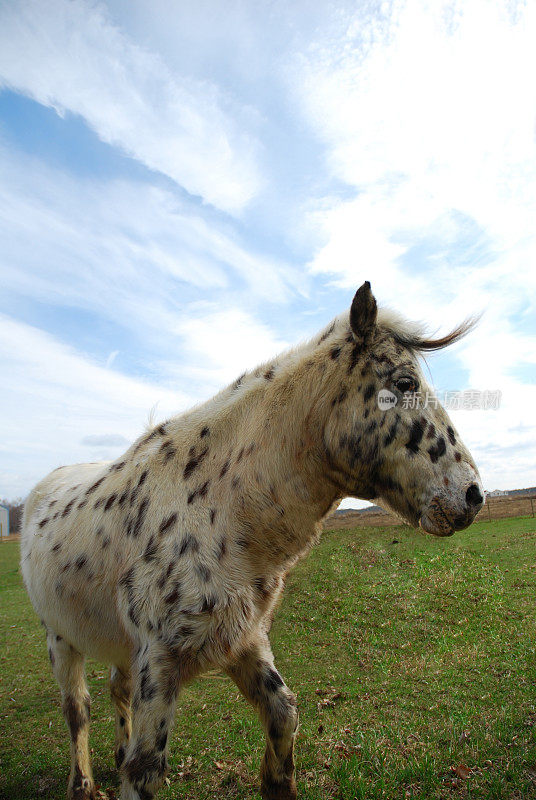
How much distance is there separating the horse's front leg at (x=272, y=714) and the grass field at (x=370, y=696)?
846mm

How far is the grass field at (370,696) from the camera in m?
4.34

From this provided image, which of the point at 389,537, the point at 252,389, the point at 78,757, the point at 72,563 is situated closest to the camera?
the point at 252,389

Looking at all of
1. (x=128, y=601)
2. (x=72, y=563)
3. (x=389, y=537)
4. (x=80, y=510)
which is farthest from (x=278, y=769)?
(x=389, y=537)

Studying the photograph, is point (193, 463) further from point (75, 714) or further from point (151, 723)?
point (75, 714)

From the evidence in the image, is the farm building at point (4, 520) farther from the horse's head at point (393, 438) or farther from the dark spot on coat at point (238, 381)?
the horse's head at point (393, 438)

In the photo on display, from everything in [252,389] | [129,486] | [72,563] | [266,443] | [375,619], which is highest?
[252,389]

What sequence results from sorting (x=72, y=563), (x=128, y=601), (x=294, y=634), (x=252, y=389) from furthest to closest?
(x=294, y=634) < (x=72, y=563) < (x=252, y=389) < (x=128, y=601)

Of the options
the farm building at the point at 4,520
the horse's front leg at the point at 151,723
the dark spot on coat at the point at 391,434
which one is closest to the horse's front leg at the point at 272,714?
the horse's front leg at the point at 151,723

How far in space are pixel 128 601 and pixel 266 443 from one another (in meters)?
1.36

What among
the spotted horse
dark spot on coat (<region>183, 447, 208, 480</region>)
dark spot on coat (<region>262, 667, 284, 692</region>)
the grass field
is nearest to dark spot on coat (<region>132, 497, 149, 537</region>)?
the spotted horse

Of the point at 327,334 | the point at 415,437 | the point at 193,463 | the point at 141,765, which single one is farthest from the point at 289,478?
the point at 141,765

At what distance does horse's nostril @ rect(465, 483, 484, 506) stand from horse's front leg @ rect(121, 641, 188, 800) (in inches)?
77.8

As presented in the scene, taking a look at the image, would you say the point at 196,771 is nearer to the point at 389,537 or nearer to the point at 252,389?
the point at 252,389

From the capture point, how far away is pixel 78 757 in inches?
183
